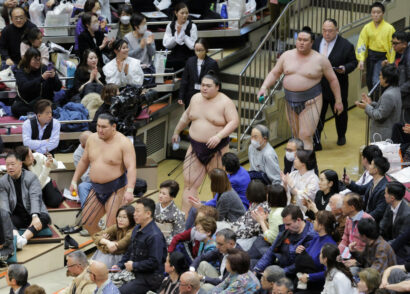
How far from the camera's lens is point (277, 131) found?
1493 centimetres

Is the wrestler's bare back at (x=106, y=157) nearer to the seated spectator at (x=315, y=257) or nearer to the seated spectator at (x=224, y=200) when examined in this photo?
the seated spectator at (x=224, y=200)

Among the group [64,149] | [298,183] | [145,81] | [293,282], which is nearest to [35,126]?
[64,149]

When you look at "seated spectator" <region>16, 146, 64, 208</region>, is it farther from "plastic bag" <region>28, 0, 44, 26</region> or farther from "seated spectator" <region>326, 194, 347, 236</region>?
"plastic bag" <region>28, 0, 44, 26</region>

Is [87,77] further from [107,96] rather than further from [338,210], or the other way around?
[338,210]

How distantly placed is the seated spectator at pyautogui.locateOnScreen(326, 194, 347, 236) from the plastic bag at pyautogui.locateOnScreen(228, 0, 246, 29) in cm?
626

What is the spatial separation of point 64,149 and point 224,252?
4.61 meters

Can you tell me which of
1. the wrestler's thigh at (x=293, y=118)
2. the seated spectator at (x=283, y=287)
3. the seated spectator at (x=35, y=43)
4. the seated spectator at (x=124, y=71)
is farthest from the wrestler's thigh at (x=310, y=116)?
the seated spectator at (x=283, y=287)

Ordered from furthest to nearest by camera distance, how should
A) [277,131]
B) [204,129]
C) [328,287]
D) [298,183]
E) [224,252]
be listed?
[277,131]
[204,129]
[298,183]
[224,252]
[328,287]

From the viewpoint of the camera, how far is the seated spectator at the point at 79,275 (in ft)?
32.2

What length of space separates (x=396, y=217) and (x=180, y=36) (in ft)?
18.7

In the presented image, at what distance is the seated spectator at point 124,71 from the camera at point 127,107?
0.63 meters

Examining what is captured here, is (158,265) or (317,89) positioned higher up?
(317,89)

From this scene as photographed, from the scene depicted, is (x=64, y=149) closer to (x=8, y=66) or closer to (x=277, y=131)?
(x=8, y=66)

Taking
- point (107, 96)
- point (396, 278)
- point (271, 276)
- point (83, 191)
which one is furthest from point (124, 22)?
point (396, 278)
